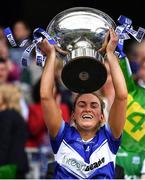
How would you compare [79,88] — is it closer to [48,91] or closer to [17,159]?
[48,91]

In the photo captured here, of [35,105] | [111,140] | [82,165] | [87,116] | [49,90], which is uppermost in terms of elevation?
[49,90]

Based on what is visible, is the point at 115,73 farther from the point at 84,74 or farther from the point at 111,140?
the point at 111,140

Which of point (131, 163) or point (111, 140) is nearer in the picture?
point (111, 140)

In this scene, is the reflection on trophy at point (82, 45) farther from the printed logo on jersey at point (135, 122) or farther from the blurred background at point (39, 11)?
the blurred background at point (39, 11)

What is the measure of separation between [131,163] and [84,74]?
1.69 metres

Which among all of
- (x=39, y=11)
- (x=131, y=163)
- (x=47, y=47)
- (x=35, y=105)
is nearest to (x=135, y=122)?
(x=131, y=163)

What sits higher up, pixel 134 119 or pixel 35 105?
pixel 134 119

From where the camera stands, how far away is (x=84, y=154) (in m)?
5.43

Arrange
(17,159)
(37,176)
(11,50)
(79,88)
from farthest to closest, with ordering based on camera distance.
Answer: (11,50), (37,176), (17,159), (79,88)

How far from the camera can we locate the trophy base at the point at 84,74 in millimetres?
5012

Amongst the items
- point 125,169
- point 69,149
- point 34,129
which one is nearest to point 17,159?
point 34,129

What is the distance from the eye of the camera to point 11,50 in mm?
10469

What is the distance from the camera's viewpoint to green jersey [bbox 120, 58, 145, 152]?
6332mm

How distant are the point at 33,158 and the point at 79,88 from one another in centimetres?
373
